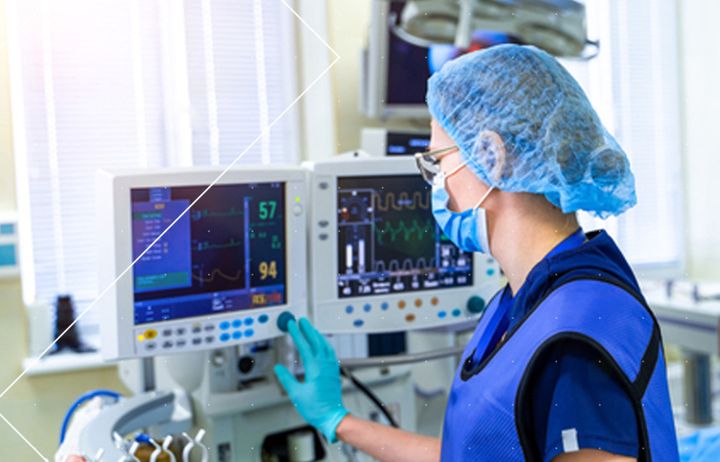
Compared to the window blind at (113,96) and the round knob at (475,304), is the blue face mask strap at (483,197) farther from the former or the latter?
the round knob at (475,304)

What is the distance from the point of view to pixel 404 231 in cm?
136

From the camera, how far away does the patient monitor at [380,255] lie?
50.8 inches

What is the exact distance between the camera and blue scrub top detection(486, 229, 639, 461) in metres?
0.81

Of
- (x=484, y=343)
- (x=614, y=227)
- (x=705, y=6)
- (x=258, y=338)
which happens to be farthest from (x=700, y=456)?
(x=705, y=6)

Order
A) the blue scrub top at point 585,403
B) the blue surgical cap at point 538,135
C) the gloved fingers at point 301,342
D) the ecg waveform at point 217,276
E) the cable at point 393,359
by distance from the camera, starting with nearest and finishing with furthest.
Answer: the blue scrub top at point 585,403, the blue surgical cap at point 538,135, the ecg waveform at point 217,276, the gloved fingers at point 301,342, the cable at point 393,359

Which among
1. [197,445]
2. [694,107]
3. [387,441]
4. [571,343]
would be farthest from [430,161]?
[694,107]

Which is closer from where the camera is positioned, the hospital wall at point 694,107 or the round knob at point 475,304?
the round knob at point 475,304

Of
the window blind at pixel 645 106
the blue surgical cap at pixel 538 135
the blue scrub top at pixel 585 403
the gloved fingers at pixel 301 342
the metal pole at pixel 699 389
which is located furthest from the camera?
the metal pole at pixel 699 389

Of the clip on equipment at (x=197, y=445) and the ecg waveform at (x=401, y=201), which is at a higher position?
the ecg waveform at (x=401, y=201)

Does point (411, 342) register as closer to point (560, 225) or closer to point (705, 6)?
point (560, 225)

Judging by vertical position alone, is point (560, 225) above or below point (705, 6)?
below

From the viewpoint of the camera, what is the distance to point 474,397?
953 millimetres

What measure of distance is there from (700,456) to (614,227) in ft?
1.55
